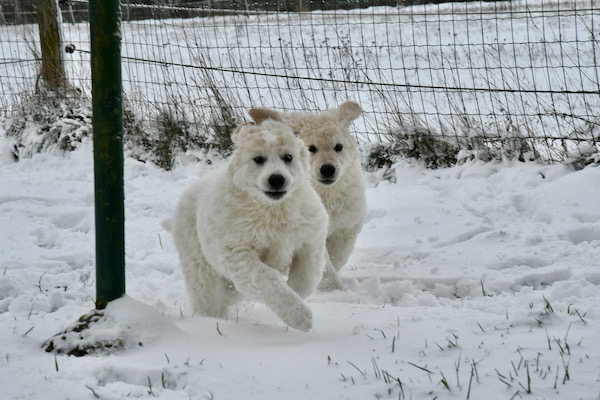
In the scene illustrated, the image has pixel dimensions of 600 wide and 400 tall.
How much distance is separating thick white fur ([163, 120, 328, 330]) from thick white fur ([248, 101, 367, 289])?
0.62 meters

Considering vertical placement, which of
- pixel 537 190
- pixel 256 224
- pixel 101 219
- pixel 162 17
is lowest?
pixel 537 190

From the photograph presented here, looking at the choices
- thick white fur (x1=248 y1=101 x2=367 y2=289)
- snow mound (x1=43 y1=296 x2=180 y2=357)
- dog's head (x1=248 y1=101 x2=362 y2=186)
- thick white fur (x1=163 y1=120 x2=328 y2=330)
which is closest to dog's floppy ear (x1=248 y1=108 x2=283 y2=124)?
thick white fur (x1=163 y1=120 x2=328 y2=330)

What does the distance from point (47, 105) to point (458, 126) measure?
4876mm

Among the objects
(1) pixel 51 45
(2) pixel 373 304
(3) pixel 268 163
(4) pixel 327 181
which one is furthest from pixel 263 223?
(1) pixel 51 45

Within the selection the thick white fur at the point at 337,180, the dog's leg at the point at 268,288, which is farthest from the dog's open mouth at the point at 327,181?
the dog's leg at the point at 268,288

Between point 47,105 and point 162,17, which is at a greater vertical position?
point 162,17

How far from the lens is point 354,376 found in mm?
2697

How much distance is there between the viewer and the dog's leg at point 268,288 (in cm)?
353

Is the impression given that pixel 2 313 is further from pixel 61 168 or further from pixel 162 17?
pixel 162 17

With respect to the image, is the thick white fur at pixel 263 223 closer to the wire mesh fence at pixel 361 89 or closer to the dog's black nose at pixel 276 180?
the dog's black nose at pixel 276 180

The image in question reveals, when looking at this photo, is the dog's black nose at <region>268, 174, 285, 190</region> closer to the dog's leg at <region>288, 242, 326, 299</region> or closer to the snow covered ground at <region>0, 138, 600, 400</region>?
the dog's leg at <region>288, 242, 326, 299</region>

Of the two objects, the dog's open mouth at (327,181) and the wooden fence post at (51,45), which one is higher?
the wooden fence post at (51,45)

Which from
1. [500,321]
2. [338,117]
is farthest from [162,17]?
[500,321]

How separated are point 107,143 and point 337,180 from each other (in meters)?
1.90
